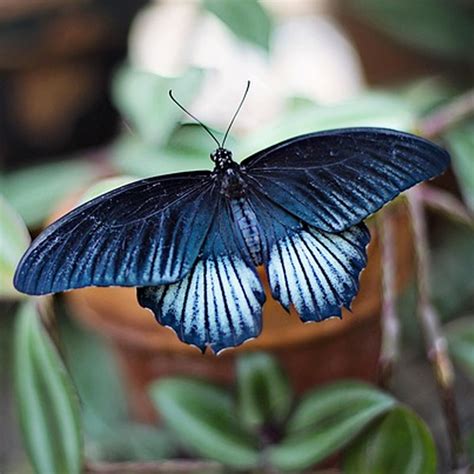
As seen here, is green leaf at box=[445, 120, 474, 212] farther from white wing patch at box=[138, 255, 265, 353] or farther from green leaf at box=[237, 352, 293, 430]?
white wing patch at box=[138, 255, 265, 353]

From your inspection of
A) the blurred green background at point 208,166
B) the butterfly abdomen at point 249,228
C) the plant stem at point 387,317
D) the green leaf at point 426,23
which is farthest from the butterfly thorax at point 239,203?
the green leaf at point 426,23

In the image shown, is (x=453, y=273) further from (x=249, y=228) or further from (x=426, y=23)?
(x=249, y=228)

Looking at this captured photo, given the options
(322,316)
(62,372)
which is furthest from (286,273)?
(62,372)

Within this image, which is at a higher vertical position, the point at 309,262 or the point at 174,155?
the point at 174,155

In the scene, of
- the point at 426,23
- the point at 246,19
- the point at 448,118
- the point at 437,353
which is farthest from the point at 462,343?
the point at 426,23

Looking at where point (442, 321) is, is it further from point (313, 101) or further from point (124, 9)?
point (124, 9)

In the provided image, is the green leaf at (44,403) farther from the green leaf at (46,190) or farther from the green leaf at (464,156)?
the green leaf at (464,156)
